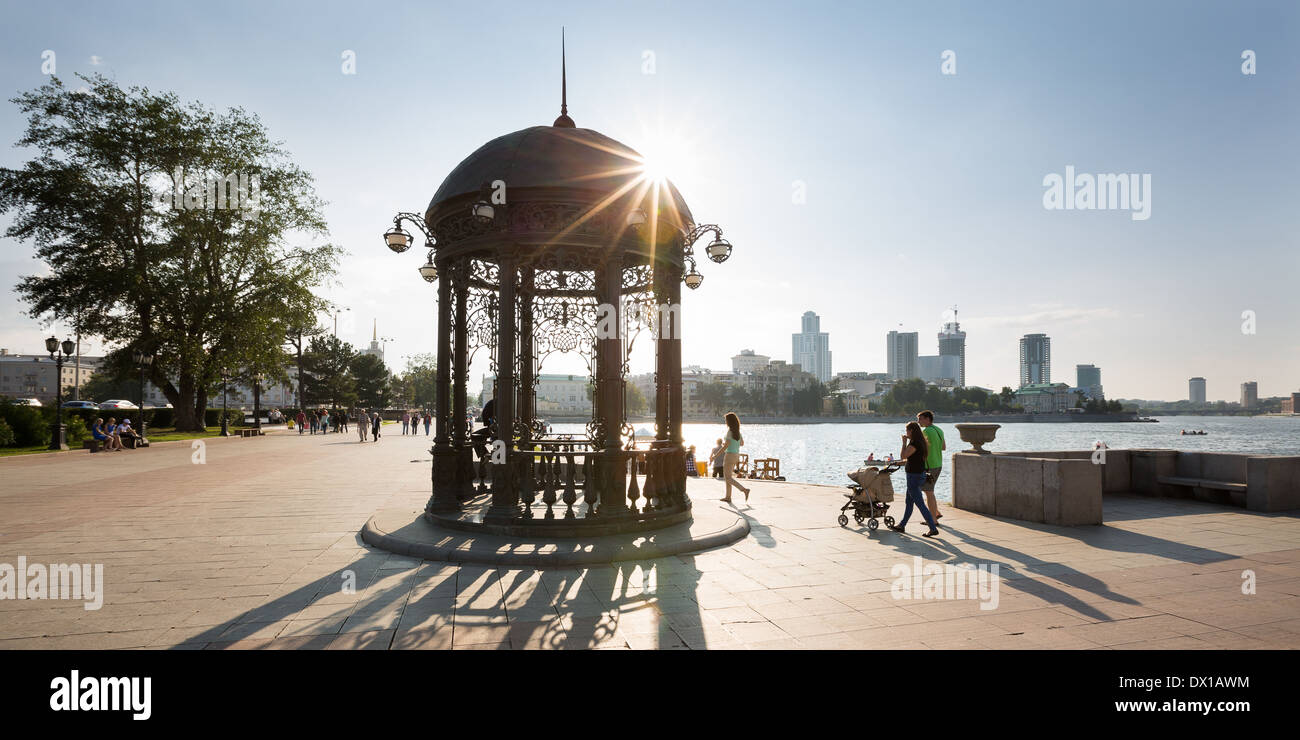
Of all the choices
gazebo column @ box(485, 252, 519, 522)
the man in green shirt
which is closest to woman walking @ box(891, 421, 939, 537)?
the man in green shirt

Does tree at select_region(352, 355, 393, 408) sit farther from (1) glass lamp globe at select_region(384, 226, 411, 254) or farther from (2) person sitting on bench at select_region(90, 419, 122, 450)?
(1) glass lamp globe at select_region(384, 226, 411, 254)

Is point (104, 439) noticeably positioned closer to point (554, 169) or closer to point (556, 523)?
point (556, 523)

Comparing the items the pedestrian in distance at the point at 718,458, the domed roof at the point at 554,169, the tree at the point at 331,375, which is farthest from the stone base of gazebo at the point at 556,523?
the tree at the point at 331,375

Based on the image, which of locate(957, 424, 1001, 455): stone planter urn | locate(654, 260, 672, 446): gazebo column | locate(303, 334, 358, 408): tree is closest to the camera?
locate(654, 260, 672, 446): gazebo column

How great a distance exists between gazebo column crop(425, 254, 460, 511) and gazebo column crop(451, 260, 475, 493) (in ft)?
0.51

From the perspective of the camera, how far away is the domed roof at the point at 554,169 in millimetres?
8875

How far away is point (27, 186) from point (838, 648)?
4189 centimetres

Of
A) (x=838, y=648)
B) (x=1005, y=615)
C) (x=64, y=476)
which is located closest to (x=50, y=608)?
(x=838, y=648)

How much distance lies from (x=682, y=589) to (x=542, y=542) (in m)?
2.55

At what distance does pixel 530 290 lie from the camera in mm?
10219

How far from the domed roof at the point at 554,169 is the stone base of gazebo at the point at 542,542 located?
4752 mm

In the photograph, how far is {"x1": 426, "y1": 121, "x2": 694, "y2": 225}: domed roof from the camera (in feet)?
29.1

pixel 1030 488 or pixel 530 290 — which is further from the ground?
pixel 530 290

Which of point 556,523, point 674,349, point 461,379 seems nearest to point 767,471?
point 674,349
